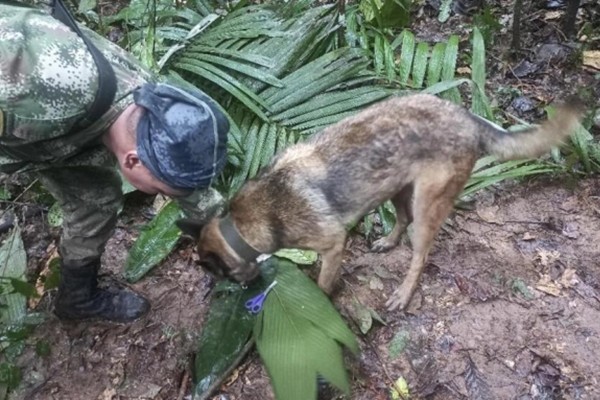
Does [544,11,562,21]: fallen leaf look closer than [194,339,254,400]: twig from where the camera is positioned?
No

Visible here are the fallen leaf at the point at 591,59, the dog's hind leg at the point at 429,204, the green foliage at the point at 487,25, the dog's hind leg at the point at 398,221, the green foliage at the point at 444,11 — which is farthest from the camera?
the green foliage at the point at 444,11

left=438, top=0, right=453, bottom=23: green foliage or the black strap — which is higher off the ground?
the black strap

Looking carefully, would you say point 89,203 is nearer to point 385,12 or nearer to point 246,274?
point 246,274

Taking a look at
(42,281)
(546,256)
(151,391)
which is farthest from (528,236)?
(42,281)

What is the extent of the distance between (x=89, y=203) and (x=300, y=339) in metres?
1.44

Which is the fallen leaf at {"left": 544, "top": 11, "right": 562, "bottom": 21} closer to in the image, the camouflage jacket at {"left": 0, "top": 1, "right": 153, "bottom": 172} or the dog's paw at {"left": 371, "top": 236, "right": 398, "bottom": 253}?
the dog's paw at {"left": 371, "top": 236, "right": 398, "bottom": 253}

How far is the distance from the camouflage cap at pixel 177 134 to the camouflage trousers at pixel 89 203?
398 millimetres

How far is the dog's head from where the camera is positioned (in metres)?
3.32

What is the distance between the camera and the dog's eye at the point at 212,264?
3.33 meters

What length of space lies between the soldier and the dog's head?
0.53 ft

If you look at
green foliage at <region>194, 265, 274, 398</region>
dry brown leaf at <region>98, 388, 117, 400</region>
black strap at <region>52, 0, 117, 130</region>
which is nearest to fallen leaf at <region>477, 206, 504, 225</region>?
green foliage at <region>194, 265, 274, 398</region>

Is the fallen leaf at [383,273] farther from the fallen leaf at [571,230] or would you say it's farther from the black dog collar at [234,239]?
the fallen leaf at [571,230]

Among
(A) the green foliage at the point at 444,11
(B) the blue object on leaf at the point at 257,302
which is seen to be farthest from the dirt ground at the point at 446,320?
(A) the green foliage at the point at 444,11

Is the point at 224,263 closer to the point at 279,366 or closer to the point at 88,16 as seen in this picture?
the point at 279,366
